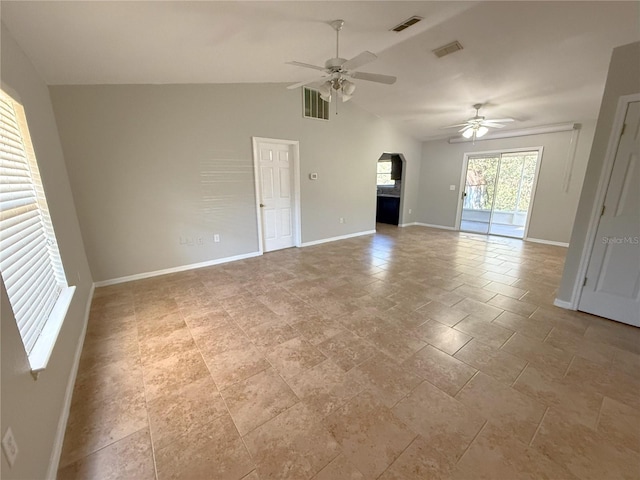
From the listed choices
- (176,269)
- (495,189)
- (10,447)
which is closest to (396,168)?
(495,189)

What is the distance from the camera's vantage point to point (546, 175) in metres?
5.46

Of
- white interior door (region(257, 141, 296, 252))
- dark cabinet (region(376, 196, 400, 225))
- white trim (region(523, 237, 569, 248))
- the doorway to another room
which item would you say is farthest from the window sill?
white trim (region(523, 237, 569, 248))

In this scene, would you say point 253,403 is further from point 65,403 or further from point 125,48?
point 125,48

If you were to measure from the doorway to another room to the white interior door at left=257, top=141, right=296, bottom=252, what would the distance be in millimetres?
3338

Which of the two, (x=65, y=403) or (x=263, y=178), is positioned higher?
(x=263, y=178)

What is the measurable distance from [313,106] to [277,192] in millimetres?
1793

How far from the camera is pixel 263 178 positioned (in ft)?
15.2

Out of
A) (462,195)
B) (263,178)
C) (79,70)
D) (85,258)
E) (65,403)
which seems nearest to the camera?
(65,403)

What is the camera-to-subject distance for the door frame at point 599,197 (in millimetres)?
2258

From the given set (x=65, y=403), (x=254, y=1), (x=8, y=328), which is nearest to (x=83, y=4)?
(x=254, y=1)

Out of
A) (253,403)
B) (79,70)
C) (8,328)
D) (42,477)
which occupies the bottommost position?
(253,403)

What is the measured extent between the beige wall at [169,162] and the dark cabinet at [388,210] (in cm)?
338

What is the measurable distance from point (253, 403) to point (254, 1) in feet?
9.78

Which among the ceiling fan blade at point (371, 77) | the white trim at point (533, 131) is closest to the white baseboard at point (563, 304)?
the ceiling fan blade at point (371, 77)
